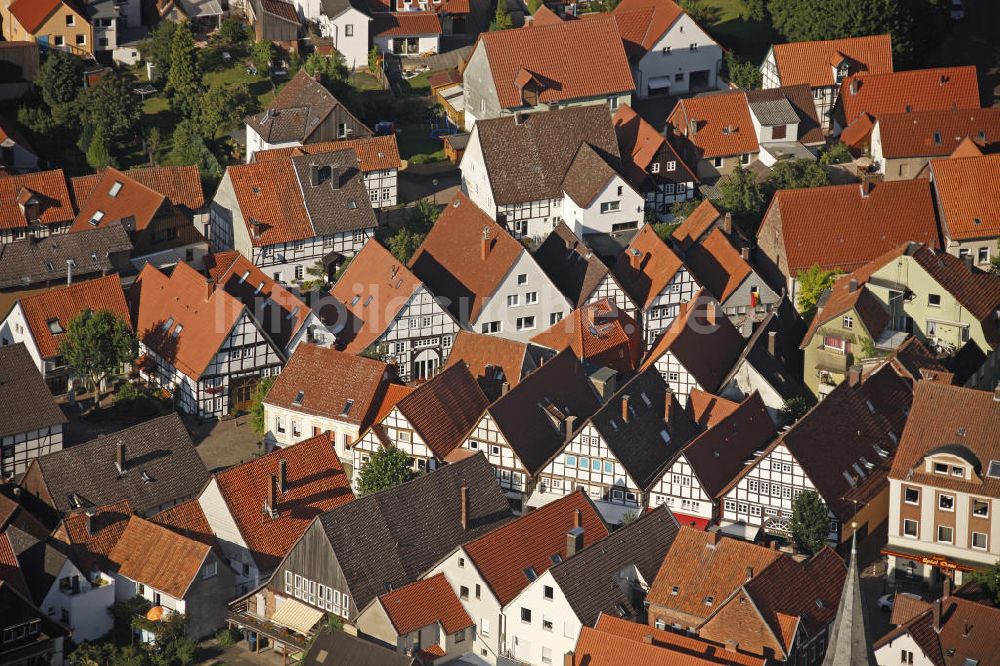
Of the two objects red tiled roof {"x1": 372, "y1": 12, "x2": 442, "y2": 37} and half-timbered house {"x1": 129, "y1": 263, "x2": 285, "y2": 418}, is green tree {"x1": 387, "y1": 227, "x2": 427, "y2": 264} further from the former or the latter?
red tiled roof {"x1": 372, "y1": 12, "x2": 442, "y2": 37}

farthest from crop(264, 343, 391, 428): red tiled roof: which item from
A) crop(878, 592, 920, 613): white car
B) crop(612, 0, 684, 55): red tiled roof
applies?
crop(612, 0, 684, 55): red tiled roof

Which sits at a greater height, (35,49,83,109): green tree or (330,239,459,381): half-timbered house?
(35,49,83,109): green tree

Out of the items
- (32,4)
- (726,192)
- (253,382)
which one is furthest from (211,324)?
(32,4)

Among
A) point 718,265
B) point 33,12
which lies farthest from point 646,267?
point 33,12

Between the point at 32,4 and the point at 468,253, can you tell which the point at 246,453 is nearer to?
the point at 468,253

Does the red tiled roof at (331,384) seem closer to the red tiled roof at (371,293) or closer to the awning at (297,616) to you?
the red tiled roof at (371,293)

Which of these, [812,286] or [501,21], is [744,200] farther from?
[501,21]
